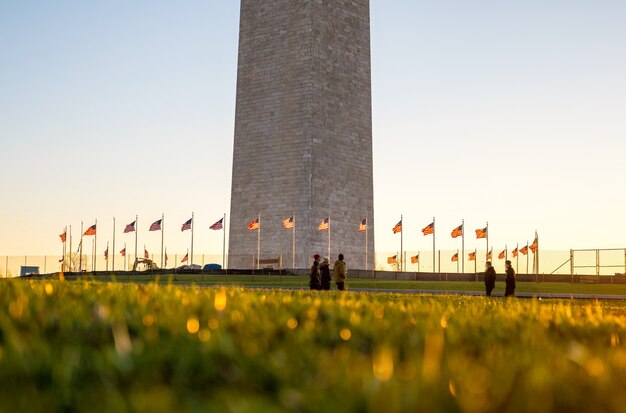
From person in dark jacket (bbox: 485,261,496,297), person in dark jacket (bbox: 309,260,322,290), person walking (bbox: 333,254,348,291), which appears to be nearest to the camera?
person walking (bbox: 333,254,348,291)

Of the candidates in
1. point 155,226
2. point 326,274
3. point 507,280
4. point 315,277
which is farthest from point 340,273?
point 155,226

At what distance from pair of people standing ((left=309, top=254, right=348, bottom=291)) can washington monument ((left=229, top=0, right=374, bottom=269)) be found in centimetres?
3498

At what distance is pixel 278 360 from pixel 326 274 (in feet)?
110

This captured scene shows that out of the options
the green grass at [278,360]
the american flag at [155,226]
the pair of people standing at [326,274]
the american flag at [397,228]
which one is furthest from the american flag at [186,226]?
the green grass at [278,360]

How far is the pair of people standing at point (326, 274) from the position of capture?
37031 mm

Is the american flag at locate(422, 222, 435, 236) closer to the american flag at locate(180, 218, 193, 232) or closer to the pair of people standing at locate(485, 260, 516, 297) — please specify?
the american flag at locate(180, 218, 193, 232)

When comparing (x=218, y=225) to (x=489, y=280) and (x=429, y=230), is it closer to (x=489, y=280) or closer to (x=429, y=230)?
(x=429, y=230)

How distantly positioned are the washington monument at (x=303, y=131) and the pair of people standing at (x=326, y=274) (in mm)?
34975

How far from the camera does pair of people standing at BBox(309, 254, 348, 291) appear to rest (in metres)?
37.0

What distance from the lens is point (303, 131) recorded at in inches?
2997

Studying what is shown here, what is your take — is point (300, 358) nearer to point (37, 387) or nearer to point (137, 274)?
point (37, 387)

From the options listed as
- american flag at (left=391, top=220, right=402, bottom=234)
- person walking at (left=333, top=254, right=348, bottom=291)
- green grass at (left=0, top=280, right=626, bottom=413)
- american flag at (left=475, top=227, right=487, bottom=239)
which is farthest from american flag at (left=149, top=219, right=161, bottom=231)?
green grass at (left=0, top=280, right=626, bottom=413)

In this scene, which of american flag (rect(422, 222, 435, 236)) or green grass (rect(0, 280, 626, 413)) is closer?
green grass (rect(0, 280, 626, 413))

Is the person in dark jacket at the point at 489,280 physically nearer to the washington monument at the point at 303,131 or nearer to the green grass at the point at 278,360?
the green grass at the point at 278,360
